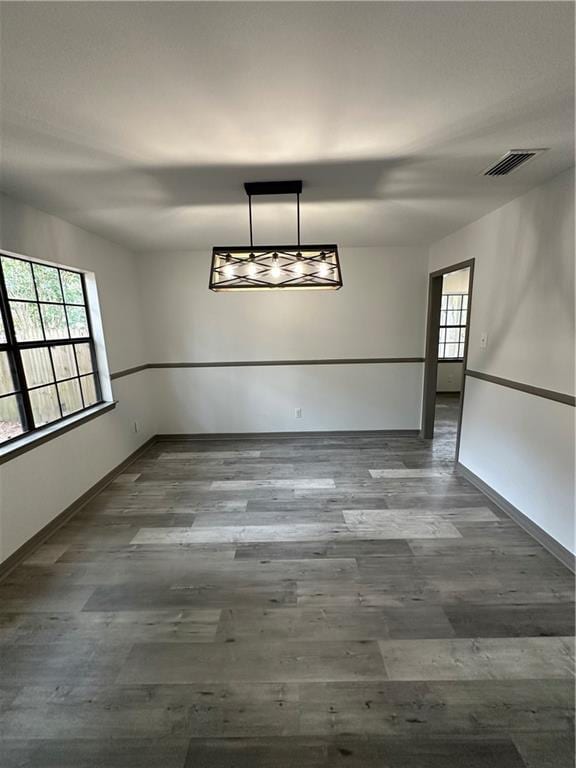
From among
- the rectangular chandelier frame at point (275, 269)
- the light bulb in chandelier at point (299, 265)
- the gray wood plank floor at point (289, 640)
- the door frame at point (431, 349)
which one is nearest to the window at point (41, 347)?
the gray wood plank floor at point (289, 640)

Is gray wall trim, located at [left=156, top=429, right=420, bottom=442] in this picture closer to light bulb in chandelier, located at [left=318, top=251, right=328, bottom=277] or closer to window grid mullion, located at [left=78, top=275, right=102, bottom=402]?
window grid mullion, located at [left=78, top=275, right=102, bottom=402]

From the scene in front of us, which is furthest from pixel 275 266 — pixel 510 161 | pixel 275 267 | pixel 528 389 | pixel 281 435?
pixel 281 435

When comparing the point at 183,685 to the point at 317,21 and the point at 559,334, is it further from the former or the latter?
the point at 559,334

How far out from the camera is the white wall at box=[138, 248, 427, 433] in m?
4.06

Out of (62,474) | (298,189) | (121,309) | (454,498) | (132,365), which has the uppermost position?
(298,189)

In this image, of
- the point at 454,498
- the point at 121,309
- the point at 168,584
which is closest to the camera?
the point at 168,584

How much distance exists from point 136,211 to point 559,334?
330cm

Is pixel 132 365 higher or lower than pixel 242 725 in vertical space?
higher

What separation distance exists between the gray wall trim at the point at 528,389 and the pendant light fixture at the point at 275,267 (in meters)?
1.64

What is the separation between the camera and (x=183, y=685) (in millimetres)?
1413

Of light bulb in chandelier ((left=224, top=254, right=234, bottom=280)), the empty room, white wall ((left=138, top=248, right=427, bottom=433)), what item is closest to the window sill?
the empty room

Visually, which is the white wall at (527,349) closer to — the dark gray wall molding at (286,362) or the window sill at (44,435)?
the dark gray wall molding at (286,362)

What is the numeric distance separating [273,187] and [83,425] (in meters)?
2.62

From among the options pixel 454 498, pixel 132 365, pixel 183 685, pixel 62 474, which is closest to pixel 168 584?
pixel 183 685
